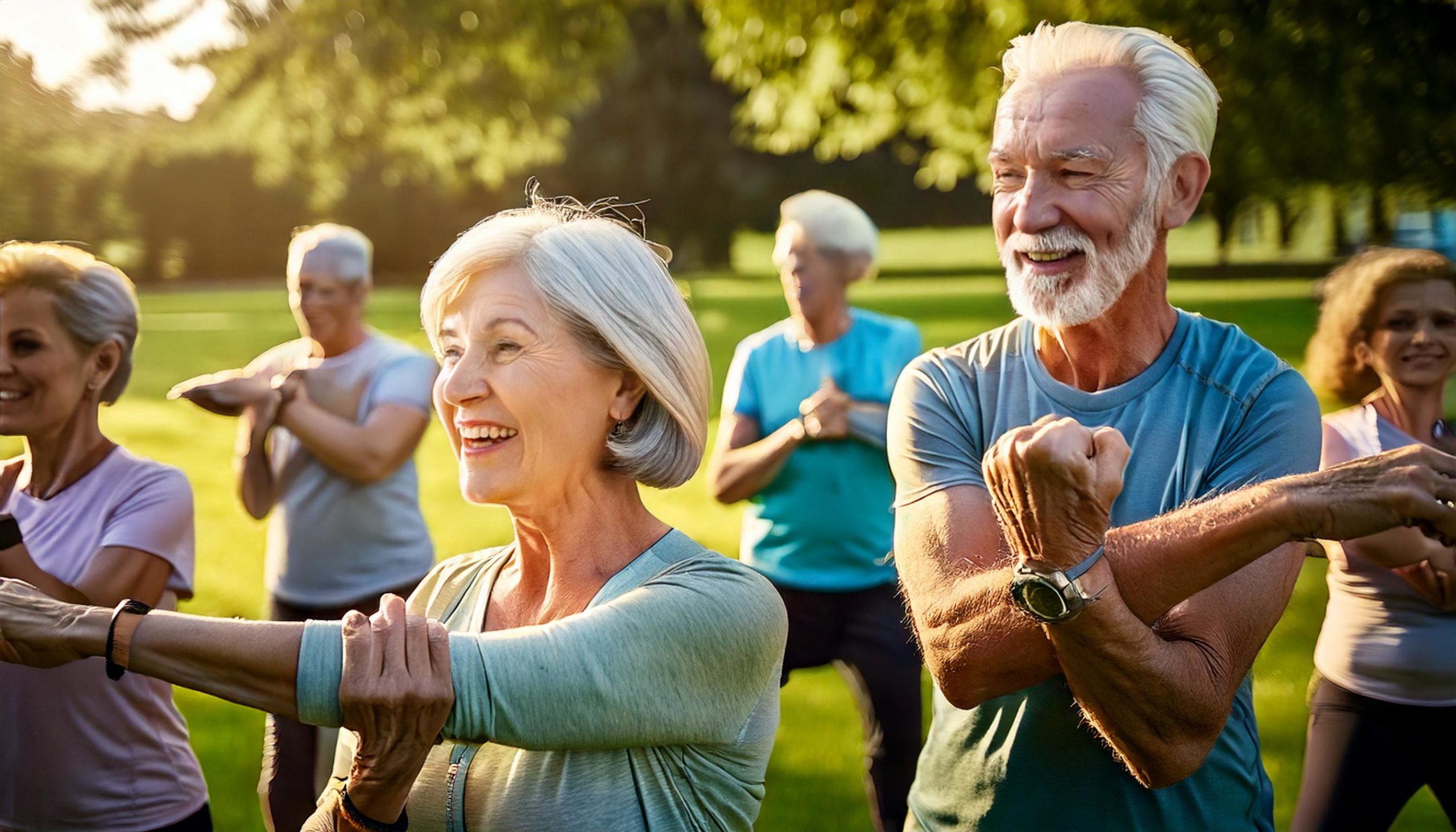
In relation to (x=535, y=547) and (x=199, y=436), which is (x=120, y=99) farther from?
(x=199, y=436)

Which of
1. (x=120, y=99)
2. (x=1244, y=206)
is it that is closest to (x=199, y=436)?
(x=120, y=99)

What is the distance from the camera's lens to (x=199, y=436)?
712 inches

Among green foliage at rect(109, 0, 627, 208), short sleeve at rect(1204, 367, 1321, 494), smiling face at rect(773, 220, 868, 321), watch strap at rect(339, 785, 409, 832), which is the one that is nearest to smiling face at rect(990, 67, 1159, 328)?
short sleeve at rect(1204, 367, 1321, 494)

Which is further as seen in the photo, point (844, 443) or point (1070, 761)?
point (844, 443)

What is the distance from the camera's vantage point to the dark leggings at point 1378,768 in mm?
3498

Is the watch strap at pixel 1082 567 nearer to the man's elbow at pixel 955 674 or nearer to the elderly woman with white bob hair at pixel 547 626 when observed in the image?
the man's elbow at pixel 955 674

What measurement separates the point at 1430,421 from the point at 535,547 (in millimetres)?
2664

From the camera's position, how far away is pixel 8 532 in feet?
8.54

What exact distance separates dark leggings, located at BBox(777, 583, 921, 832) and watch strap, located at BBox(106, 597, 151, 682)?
270cm

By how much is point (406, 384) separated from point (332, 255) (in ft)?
1.94

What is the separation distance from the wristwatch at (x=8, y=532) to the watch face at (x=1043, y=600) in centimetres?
182

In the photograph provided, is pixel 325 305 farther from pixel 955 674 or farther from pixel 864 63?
pixel 864 63

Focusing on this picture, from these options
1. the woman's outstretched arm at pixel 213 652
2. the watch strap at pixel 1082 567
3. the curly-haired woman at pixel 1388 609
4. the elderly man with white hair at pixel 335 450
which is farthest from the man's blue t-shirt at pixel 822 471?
the woman's outstretched arm at pixel 213 652

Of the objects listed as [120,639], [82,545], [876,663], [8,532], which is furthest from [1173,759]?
[876,663]
